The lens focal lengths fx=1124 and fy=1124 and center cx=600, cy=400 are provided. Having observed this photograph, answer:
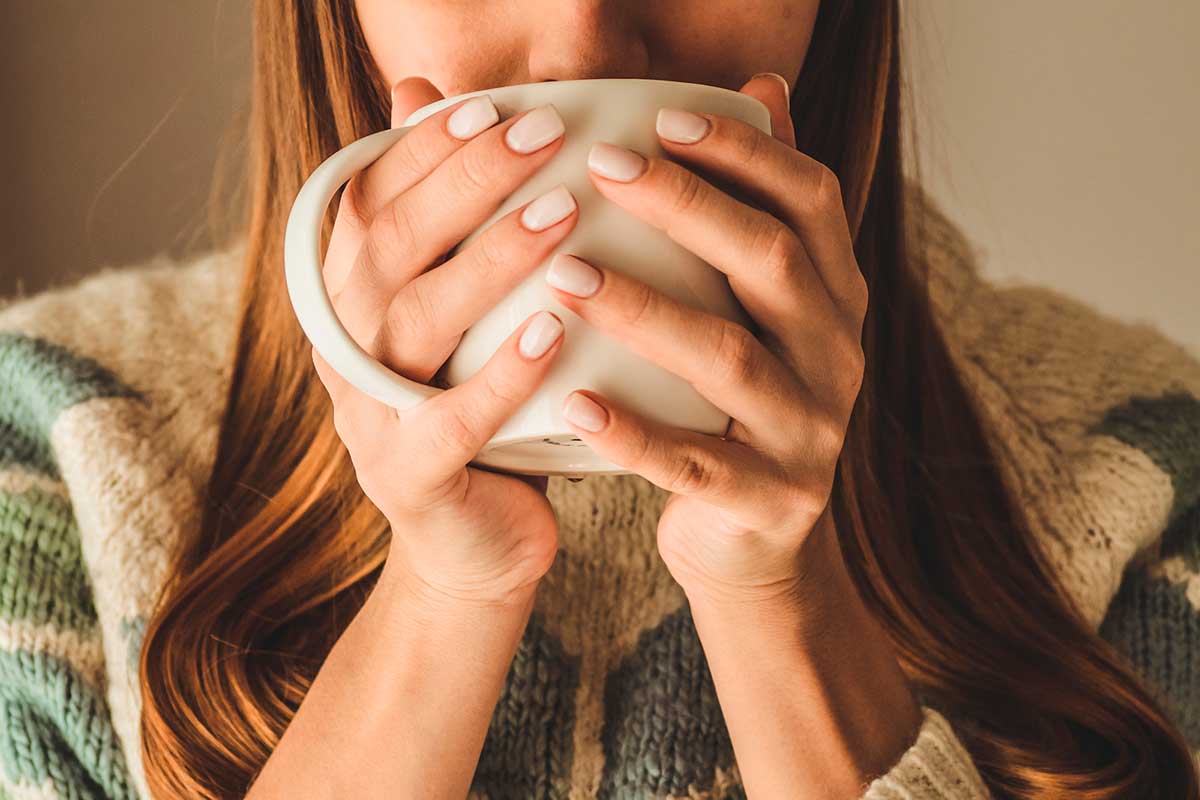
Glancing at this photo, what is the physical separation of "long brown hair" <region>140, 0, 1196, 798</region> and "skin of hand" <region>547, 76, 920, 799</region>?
17 centimetres

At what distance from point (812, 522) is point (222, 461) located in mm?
521

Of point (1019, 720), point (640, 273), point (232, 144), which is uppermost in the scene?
A: point (640, 273)

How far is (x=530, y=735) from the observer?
79 cm

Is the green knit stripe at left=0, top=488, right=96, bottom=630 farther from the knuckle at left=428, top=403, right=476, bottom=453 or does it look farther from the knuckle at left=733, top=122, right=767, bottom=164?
the knuckle at left=733, top=122, right=767, bottom=164

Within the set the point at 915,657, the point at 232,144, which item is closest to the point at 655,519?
the point at 915,657

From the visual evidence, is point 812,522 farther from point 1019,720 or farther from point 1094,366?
point 1094,366

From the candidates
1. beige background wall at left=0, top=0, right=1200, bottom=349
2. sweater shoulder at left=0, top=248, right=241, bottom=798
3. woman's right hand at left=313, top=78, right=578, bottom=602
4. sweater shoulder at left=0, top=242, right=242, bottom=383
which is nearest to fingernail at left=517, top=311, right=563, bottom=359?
woman's right hand at left=313, top=78, right=578, bottom=602

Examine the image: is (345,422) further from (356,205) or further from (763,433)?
(763,433)

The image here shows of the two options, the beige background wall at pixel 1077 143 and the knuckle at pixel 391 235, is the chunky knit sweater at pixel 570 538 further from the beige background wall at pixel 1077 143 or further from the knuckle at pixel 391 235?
the beige background wall at pixel 1077 143

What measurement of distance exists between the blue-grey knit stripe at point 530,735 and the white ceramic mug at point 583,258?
1.17 feet

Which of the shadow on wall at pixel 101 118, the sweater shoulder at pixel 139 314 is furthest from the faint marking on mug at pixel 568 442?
the shadow on wall at pixel 101 118

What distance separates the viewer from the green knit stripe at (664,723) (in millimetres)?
781

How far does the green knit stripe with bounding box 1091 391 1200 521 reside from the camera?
96 cm

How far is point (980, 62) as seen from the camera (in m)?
1.80
